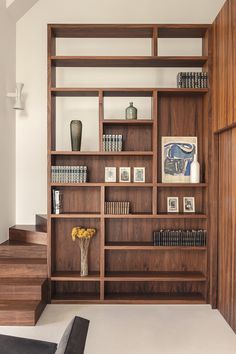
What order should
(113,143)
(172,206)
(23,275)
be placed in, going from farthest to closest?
(172,206) → (113,143) → (23,275)

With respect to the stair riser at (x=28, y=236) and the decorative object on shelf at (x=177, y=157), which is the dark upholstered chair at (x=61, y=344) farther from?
the decorative object on shelf at (x=177, y=157)

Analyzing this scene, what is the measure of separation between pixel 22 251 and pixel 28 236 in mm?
225

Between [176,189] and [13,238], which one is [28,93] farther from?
[176,189]

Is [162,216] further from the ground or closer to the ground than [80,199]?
closer to the ground

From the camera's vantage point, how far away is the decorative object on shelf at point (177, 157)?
4.36 metres

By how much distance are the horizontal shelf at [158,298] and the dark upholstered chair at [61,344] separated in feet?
5.86

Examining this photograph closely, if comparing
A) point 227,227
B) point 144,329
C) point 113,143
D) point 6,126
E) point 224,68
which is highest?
point 224,68

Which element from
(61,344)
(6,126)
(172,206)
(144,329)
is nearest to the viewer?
(61,344)

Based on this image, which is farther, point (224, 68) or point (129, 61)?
point (129, 61)

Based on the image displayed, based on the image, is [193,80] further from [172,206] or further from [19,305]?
[19,305]

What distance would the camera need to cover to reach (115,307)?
4090mm

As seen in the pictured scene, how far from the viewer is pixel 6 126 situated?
456 cm

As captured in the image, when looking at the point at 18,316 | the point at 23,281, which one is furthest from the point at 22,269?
the point at 18,316

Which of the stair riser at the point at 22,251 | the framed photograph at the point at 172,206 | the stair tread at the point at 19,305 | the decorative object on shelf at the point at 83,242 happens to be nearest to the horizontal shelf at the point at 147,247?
the decorative object on shelf at the point at 83,242
